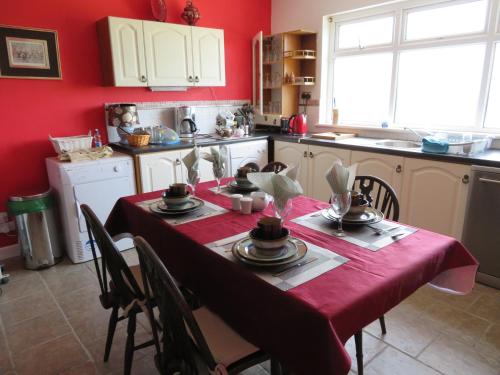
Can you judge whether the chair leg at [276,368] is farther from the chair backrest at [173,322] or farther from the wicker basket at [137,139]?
the wicker basket at [137,139]

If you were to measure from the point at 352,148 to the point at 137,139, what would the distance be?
1.87 metres

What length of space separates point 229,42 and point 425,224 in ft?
9.23

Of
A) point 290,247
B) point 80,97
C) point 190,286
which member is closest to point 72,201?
point 80,97

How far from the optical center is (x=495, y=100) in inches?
114

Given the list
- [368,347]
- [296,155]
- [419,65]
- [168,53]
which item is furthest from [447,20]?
[368,347]

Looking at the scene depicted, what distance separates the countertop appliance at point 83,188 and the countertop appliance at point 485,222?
2.56m

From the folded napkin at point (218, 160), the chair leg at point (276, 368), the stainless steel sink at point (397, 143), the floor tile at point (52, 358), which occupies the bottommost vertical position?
the floor tile at point (52, 358)

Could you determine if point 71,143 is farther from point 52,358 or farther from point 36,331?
point 52,358

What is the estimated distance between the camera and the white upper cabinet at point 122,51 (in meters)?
2.97

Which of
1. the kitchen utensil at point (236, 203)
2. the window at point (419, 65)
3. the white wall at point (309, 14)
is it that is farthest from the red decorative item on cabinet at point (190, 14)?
the kitchen utensil at point (236, 203)

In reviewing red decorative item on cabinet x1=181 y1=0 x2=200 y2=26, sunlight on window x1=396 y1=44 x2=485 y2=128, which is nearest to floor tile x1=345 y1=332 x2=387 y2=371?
sunlight on window x1=396 y1=44 x2=485 y2=128

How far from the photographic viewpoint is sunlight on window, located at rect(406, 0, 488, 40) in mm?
2895

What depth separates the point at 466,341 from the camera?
1.92 metres

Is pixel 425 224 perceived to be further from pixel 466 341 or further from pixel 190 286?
pixel 190 286
